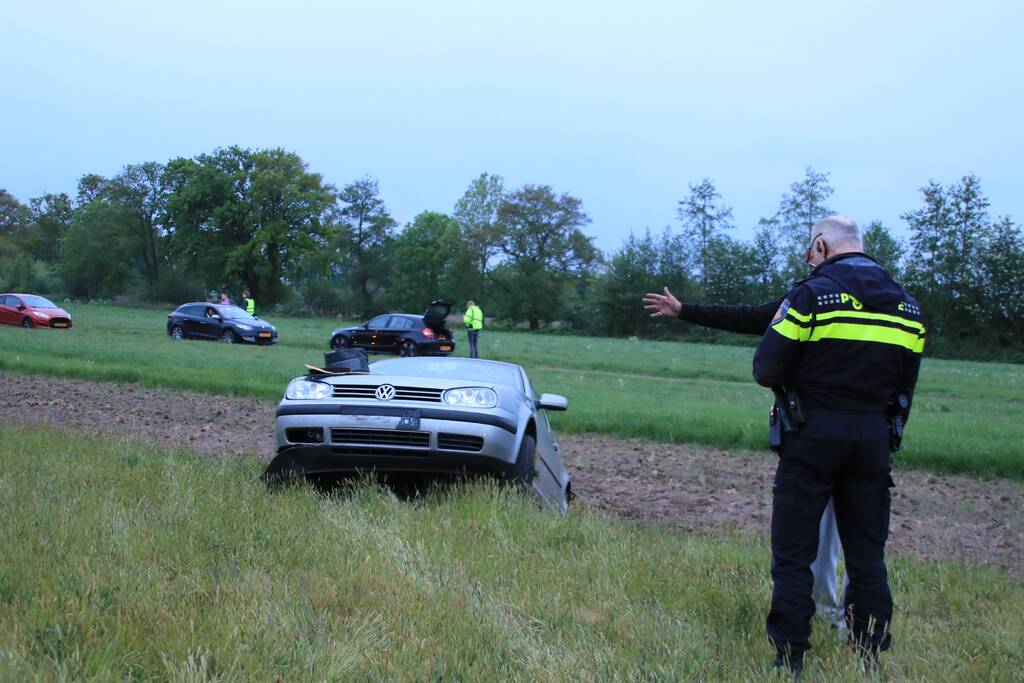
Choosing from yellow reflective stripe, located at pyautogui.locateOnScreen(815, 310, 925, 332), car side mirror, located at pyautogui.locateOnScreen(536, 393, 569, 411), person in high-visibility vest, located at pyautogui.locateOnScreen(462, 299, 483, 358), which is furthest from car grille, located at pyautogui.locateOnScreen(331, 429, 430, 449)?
person in high-visibility vest, located at pyautogui.locateOnScreen(462, 299, 483, 358)

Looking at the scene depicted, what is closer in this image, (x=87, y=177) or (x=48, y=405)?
(x=48, y=405)

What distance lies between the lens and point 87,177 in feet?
273

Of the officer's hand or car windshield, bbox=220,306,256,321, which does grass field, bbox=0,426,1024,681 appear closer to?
the officer's hand

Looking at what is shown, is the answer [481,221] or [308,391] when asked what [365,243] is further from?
[308,391]

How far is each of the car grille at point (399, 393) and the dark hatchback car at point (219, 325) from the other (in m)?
27.5

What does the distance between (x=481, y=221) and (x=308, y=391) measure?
80.4 metres

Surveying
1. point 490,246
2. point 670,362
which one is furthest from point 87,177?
point 670,362

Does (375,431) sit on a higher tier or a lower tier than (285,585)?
higher

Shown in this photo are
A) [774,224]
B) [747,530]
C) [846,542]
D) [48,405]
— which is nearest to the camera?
[846,542]

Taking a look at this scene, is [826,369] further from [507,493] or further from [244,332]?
[244,332]

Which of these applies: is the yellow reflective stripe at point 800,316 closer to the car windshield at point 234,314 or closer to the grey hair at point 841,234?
the grey hair at point 841,234

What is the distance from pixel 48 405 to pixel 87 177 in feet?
261

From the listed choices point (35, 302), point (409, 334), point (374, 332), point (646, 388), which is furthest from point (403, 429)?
point (35, 302)

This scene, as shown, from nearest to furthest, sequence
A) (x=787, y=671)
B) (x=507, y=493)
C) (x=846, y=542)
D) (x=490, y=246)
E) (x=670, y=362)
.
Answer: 1. (x=787, y=671)
2. (x=846, y=542)
3. (x=507, y=493)
4. (x=670, y=362)
5. (x=490, y=246)
